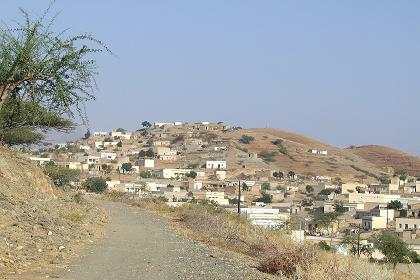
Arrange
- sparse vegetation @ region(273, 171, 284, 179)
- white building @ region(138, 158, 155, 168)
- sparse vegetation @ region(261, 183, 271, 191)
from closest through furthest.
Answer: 1. sparse vegetation @ region(261, 183, 271, 191)
2. white building @ region(138, 158, 155, 168)
3. sparse vegetation @ region(273, 171, 284, 179)

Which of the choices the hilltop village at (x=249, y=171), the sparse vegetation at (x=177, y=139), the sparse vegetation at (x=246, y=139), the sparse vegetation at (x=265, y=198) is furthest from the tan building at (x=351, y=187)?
the sparse vegetation at (x=177, y=139)

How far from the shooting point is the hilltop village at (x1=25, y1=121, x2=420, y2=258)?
280ft

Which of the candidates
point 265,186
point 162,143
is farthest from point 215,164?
point 162,143

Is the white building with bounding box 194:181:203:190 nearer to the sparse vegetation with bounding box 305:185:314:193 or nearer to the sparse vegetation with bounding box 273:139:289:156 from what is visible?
the sparse vegetation with bounding box 305:185:314:193

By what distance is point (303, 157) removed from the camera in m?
162

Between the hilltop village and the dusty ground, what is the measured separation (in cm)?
4333

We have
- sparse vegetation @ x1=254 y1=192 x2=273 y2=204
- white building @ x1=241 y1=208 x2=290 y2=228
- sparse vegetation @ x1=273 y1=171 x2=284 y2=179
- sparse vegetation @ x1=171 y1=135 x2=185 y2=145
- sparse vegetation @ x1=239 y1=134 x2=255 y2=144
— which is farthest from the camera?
sparse vegetation @ x1=171 y1=135 x2=185 y2=145

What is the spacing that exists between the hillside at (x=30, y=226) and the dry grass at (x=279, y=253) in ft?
11.7

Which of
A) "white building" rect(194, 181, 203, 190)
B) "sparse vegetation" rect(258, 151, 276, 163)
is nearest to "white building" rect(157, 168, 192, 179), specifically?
"white building" rect(194, 181, 203, 190)

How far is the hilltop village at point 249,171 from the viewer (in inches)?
3359

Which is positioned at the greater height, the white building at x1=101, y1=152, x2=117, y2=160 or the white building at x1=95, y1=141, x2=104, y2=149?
the white building at x1=95, y1=141, x2=104, y2=149

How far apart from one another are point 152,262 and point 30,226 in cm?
302

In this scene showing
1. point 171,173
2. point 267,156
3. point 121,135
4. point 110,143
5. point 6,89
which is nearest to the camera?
point 6,89

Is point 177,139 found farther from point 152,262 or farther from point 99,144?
point 152,262
